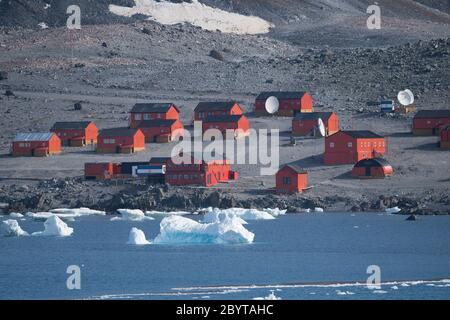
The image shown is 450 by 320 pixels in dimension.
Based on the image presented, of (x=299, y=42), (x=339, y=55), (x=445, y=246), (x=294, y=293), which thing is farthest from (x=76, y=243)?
(x=299, y=42)

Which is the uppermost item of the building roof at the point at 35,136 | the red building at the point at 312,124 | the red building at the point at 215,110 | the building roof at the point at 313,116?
the red building at the point at 215,110

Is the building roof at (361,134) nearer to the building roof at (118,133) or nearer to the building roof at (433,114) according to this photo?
the building roof at (433,114)

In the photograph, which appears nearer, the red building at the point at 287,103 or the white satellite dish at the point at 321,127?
the white satellite dish at the point at 321,127

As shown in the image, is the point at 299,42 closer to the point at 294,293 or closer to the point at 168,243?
the point at 168,243

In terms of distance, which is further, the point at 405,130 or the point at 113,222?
the point at 405,130

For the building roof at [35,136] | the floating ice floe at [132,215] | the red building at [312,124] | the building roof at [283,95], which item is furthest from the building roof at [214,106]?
the floating ice floe at [132,215]

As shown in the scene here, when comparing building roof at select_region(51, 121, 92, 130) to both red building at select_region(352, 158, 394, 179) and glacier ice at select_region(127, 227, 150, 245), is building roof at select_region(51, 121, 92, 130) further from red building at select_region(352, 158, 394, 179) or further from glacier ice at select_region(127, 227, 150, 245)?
glacier ice at select_region(127, 227, 150, 245)
